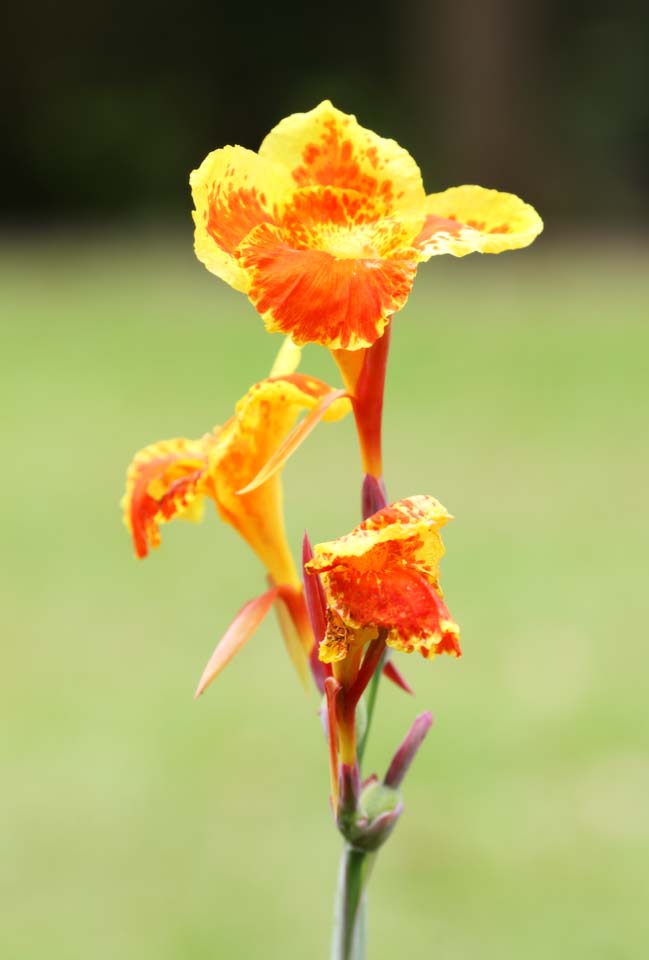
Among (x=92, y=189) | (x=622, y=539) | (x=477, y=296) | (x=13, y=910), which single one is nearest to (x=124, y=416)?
(x=622, y=539)

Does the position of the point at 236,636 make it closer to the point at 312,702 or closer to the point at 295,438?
the point at 295,438

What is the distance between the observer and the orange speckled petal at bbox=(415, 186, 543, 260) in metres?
0.62

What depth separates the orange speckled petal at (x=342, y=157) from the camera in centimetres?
64

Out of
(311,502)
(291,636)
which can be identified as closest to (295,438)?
(291,636)

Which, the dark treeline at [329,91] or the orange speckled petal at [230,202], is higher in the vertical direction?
the dark treeline at [329,91]

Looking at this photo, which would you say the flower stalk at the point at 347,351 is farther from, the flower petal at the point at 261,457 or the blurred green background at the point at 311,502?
the blurred green background at the point at 311,502

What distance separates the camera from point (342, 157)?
2.13 feet

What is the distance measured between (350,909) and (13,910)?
150 centimetres

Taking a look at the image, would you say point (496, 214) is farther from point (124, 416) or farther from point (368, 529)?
point (124, 416)

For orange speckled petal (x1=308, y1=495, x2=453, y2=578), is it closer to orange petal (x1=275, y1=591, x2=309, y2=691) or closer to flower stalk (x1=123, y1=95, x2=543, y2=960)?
flower stalk (x1=123, y1=95, x2=543, y2=960)

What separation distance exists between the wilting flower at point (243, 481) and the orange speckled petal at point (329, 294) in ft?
0.28

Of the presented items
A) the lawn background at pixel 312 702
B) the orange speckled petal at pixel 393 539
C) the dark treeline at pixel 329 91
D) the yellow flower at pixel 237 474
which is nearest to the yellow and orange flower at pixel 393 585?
the orange speckled petal at pixel 393 539

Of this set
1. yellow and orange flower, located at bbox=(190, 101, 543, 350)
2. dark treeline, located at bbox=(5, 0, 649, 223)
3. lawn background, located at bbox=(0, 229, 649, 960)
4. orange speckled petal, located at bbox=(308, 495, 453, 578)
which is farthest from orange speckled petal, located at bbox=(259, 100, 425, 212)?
dark treeline, located at bbox=(5, 0, 649, 223)

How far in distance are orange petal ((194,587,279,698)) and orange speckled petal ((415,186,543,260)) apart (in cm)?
19
